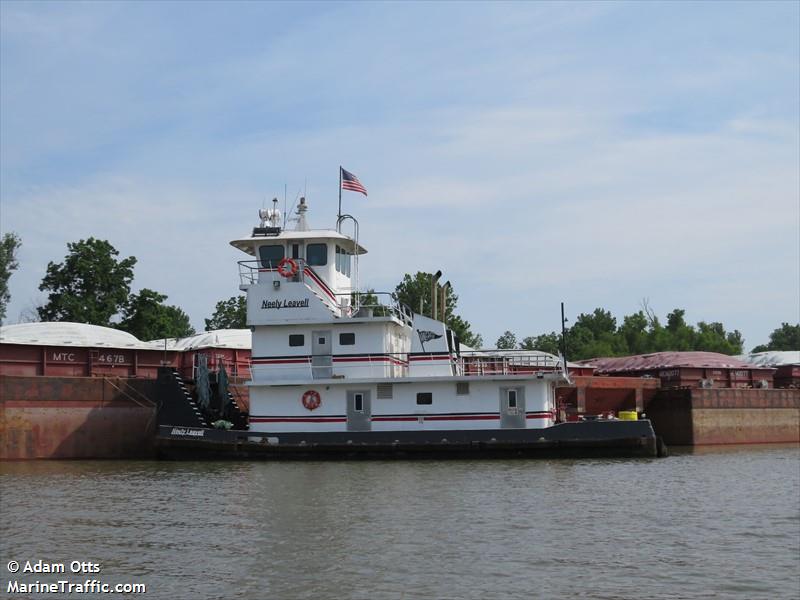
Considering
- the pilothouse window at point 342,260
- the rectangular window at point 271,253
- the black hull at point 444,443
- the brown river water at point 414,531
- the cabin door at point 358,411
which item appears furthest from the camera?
the pilothouse window at point 342,260

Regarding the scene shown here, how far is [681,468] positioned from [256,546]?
14.6 meters

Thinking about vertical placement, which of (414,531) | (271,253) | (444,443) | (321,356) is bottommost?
(414,531)

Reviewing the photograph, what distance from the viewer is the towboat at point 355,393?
88.3 ft

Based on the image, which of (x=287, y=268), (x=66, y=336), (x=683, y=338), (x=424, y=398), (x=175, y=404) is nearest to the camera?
(x=424, y=398)

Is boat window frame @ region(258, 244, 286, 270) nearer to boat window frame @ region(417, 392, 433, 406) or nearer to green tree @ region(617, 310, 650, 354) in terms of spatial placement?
boat window frame @ region(417, 392, 433, 406)

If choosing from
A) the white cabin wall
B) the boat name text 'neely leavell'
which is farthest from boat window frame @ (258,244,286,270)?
the white cabin wall

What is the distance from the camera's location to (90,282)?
5475 cm

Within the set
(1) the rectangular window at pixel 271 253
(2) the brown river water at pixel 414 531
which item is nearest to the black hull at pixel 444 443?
(2) the brown river water at pixel 414 531

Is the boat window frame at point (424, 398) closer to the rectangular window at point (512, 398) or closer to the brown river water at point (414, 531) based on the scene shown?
the rectangular window at point (512, 398)

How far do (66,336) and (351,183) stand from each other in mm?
11259

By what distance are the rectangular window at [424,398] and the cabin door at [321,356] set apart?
2.77m

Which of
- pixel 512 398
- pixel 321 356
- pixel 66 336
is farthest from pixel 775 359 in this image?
pixel 66 336

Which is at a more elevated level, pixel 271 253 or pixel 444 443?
pixel 271 253

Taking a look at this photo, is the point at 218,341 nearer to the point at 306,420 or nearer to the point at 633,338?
the point at 306,420
